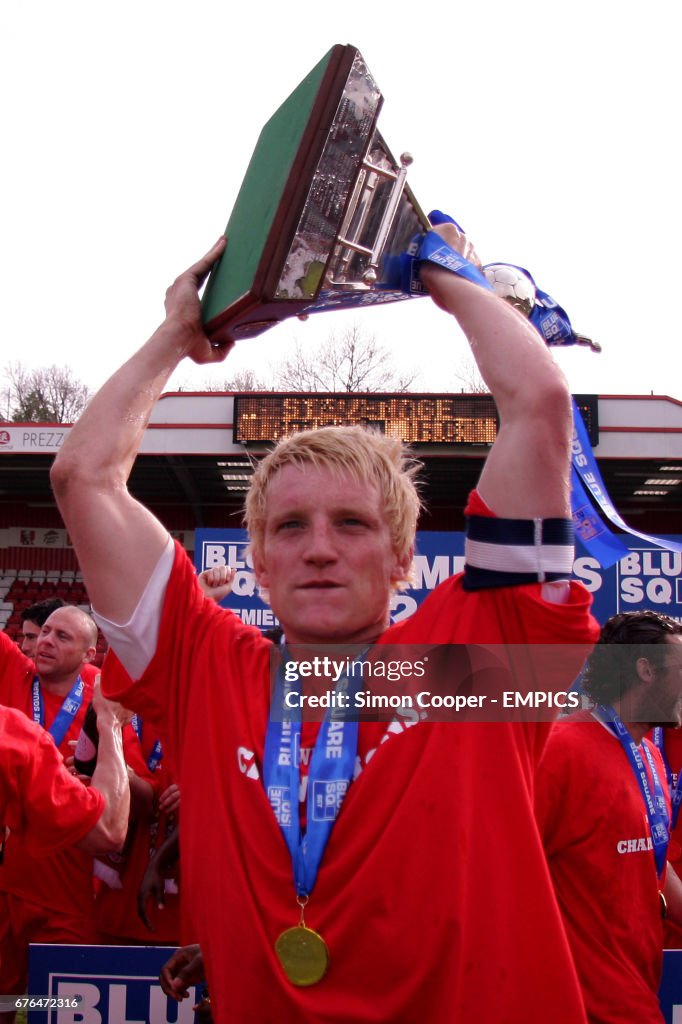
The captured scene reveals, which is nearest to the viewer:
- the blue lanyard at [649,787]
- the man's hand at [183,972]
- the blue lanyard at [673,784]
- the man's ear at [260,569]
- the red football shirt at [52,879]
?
the man's ear at [260,569]

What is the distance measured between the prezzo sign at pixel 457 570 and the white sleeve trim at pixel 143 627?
5499 mm

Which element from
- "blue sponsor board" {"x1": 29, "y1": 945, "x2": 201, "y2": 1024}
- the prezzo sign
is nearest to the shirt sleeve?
"blue sponsor board" {"x1": 29, "y1": 945, "x2": 201, "y2": 1024}

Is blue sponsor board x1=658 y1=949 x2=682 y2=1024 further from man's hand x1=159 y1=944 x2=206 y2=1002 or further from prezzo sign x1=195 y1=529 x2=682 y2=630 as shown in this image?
prezzo sign x1=195 y1=529 x2=682 y2=630

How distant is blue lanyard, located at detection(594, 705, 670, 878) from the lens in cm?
284

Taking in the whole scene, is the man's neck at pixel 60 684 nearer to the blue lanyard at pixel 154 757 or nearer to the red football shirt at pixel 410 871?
the blue lanyard at pixel 154 757

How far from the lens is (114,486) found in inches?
65.2

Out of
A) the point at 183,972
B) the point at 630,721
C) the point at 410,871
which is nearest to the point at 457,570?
the point at 630,721

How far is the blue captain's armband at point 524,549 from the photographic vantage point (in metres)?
A: 1.46

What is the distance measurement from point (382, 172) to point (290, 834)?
1236 mm

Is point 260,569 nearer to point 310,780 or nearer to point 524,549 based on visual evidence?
Result: point 310,780

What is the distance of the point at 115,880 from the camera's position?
4.41m

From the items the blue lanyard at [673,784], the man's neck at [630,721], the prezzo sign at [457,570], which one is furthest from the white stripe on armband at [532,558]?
the prezzo sign at [457,570]

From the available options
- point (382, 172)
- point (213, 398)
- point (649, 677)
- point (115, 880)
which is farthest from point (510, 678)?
point (213, 398)

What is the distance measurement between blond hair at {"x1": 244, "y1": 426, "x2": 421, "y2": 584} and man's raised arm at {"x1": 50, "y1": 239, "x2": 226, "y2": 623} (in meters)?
0.20
